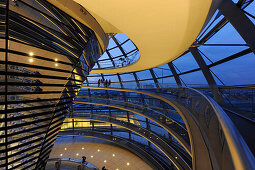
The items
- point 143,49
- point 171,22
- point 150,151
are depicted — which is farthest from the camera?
point 150,151

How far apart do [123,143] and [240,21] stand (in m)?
18.9

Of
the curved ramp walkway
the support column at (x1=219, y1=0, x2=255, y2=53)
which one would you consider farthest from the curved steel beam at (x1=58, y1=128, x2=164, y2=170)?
the support column at (x1=219, y1=0, x2=255, y2=53)

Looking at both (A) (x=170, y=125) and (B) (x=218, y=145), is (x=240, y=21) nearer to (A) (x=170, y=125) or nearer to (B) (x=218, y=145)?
(B) (x=218, y=145)

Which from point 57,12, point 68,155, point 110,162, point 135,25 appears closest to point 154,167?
point 110,162

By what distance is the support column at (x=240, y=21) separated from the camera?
552 centimetres

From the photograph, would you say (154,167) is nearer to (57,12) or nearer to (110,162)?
(110,162)

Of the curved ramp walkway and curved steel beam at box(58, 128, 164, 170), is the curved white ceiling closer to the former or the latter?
the curved ramp walkway

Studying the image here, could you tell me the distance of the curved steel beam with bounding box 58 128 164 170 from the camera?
631 inches

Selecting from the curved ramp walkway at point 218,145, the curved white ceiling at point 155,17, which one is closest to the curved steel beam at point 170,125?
the curved ramp walkway at point 218,145

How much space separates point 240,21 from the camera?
567cm

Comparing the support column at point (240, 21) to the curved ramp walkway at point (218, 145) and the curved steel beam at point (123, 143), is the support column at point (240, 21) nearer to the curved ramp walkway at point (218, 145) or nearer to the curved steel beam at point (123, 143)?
the curved ramp walkway at point (218, 145)

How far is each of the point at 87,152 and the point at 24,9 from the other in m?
18.9

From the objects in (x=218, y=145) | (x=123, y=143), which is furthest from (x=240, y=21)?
(x=123, y=143)

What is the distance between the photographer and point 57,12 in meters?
5.52
